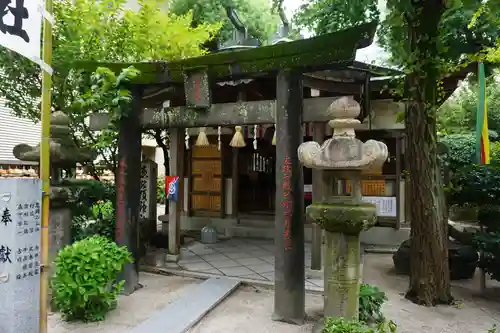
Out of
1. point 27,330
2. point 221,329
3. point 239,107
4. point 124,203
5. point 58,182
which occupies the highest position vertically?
point 239,107

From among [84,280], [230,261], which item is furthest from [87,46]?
[230,261]

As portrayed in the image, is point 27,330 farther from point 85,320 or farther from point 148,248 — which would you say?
point 148,248

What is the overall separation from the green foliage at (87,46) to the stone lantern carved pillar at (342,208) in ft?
17.7

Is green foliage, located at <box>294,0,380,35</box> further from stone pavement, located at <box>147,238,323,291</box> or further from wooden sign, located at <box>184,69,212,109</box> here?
stone pavement, located at <box>147,238,323,291</box>

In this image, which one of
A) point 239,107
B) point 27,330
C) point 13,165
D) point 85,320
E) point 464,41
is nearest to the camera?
point 27,330

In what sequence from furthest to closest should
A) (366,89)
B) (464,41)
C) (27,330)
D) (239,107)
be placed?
(464,41), (366,89), (239,107), (27,330)

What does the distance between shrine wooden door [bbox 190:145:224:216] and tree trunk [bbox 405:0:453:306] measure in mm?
7612

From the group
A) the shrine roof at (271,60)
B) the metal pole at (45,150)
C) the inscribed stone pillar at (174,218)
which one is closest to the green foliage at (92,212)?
the inscribed stone pillar at (174,218)

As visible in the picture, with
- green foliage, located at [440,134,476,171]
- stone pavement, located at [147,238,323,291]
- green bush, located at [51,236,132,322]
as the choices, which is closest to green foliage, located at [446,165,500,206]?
stone pavement, located at [147,238,323,291]

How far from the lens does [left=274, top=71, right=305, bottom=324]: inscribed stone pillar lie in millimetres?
5402

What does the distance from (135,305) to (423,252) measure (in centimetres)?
519

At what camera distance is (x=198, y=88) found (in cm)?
607

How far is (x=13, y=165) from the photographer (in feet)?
49.2

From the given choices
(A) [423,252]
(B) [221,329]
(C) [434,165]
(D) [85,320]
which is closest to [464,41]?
(C) [434,165]
